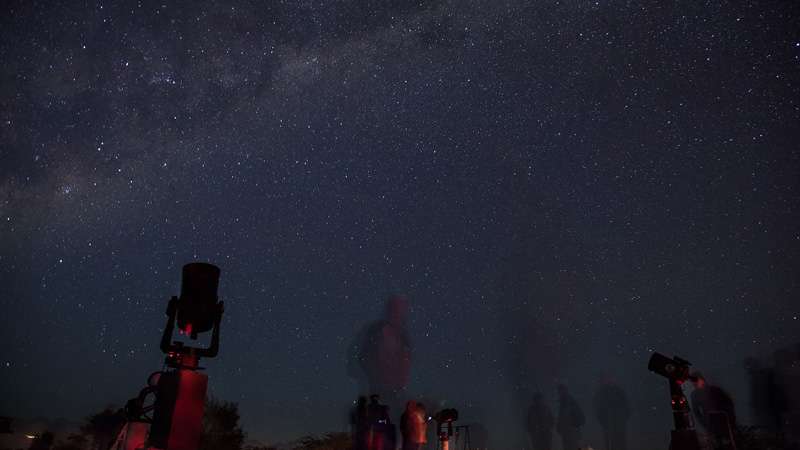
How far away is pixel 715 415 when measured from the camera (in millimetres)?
8836

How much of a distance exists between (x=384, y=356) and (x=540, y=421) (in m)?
15.8

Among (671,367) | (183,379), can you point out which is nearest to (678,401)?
(671,367)

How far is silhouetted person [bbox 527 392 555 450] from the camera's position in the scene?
147ft

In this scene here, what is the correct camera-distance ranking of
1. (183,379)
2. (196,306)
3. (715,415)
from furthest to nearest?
(715,415) → (196,306) → (183,379)

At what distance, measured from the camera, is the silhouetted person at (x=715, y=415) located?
816 centimetres

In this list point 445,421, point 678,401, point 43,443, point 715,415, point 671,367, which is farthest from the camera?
point 43,443

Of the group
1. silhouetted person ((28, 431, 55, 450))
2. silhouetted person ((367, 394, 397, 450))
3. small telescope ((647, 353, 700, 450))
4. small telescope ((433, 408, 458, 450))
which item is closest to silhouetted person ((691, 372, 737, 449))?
small telescope ((647, 353, 700, 450))

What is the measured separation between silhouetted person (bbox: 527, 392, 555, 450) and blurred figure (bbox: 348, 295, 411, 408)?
40.3 ft

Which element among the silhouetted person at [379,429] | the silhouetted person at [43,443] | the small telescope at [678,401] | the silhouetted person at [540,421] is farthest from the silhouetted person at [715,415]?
the silhouetted person at [540,421]

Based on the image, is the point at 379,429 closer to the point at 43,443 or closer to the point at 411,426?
the point at 411,426

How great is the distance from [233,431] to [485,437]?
32413 millimetres

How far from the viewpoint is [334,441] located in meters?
26.2

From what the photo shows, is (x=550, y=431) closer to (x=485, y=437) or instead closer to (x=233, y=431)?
(x=485, y=437)

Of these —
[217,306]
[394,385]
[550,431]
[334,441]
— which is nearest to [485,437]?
[550,431]
